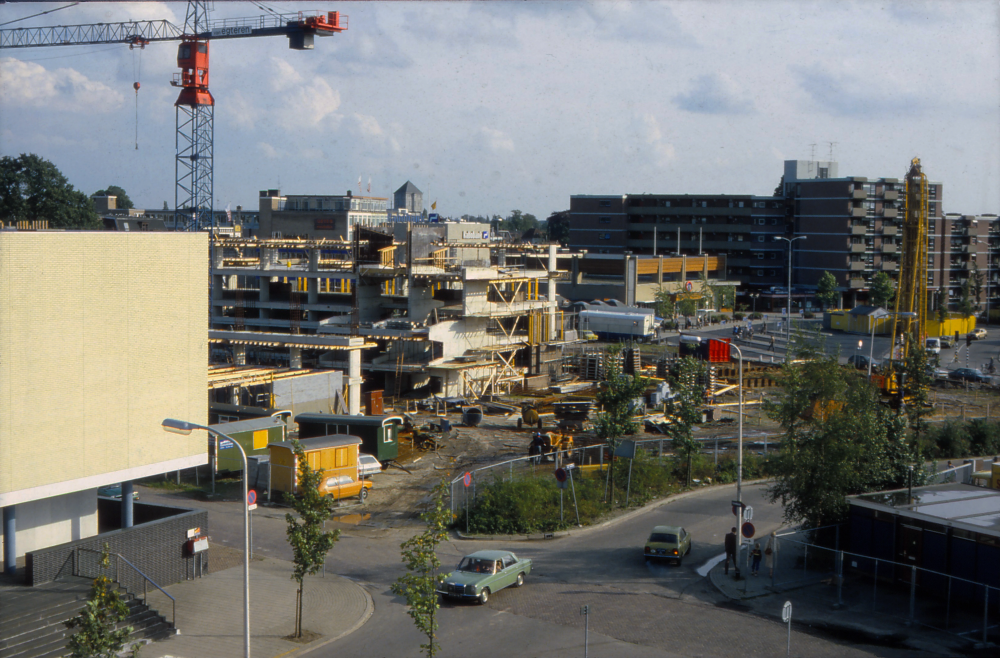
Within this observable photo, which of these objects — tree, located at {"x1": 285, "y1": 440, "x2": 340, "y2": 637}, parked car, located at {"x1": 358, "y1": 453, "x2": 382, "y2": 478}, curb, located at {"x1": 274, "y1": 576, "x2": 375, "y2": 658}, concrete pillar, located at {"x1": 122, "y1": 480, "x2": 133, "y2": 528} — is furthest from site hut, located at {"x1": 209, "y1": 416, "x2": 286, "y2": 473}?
tree, located at {"x1": 285, "y1": 440, "x2": 340, "y2": 637}

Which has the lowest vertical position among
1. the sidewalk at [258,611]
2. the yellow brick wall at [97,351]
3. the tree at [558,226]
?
the sidewalk at [258,611]

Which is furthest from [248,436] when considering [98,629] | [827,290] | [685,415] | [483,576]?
[827,290]

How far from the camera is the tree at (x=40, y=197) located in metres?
57.2

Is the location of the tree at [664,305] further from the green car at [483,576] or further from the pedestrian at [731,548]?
the green car at [483,576]

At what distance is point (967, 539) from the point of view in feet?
54.3

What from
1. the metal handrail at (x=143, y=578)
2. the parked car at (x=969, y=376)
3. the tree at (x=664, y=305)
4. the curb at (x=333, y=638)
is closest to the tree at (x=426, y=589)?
the curb at (x=333, y=638)

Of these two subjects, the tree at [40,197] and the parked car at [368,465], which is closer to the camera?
the parked car at [368,465]

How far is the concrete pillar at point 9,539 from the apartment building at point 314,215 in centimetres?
7022

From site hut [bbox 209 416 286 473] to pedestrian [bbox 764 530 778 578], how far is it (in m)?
15.2

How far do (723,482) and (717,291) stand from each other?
56.1 metres

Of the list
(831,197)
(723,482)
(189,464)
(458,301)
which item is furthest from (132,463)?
(831,197)

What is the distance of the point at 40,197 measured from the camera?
57844mm

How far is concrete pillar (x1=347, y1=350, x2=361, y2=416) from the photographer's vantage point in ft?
114

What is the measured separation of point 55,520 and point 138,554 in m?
1.68
